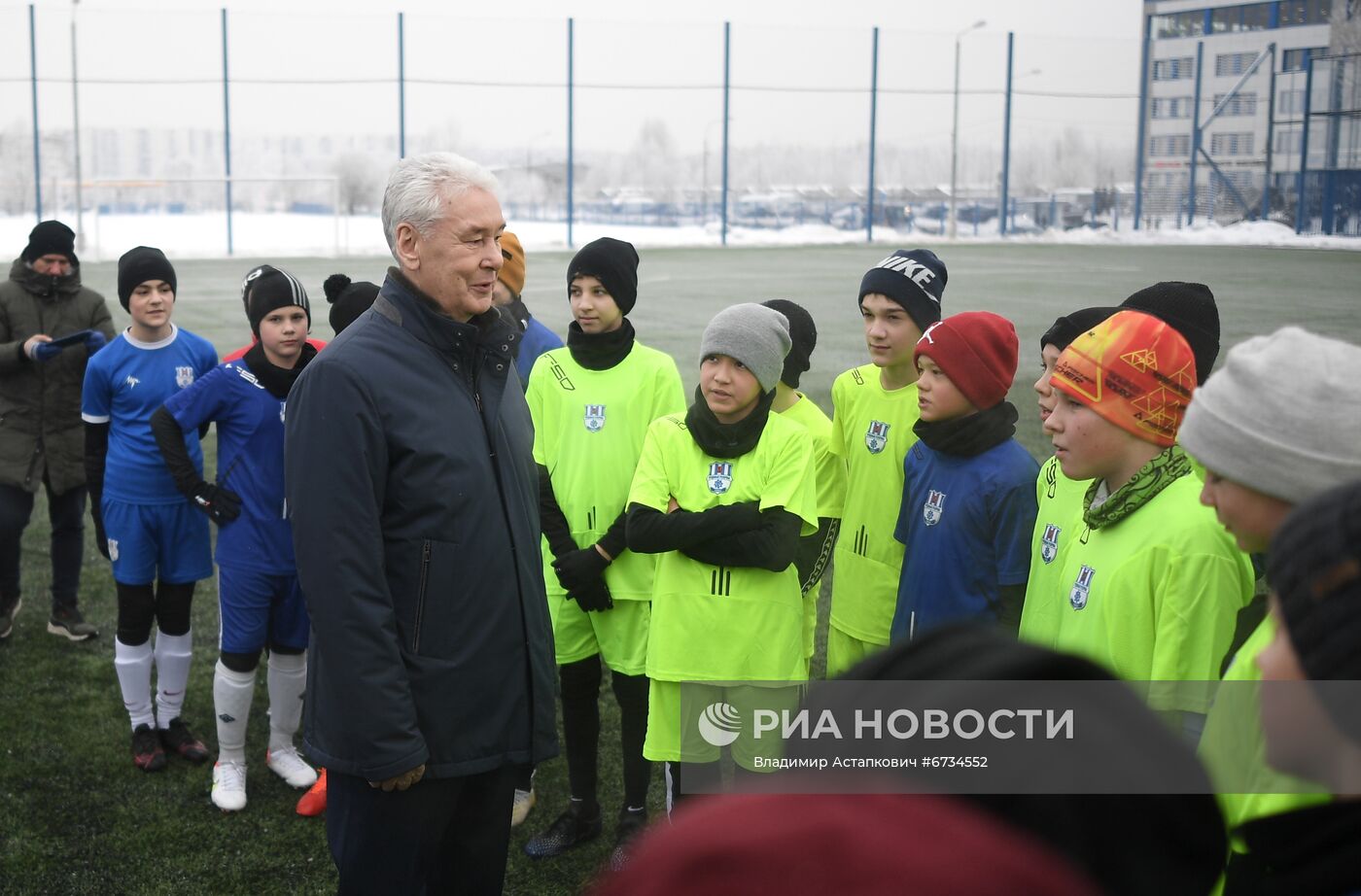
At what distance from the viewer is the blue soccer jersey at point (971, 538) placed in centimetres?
346

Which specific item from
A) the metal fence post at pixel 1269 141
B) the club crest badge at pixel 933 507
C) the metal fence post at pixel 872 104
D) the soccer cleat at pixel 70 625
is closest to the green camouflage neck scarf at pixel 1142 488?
the club crest badge at pixel 933 507

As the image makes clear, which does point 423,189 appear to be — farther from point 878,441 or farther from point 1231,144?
point 1231,144

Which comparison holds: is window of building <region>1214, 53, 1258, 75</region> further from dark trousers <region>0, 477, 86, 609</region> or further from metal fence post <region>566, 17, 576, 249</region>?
dark trousers <region>0, 477, 86, 609</region>

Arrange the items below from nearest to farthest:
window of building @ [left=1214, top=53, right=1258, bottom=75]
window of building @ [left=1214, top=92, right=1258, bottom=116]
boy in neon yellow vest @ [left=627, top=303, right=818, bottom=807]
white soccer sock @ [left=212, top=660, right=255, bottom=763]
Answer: boy in neon yellow vest @ [left=627, top=303, right=818, bottom=807] → white soccer sock @ [left=212, top=660, right=255, bottom=763] → window of building @ [left=1214, top=92, right=1258, bottom=116] → window of building @ [left=1214, top=53, right=1258, bottom=75]

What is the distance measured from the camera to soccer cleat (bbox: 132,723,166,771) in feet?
15.2

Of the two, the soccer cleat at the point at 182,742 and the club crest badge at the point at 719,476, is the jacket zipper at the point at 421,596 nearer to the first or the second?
the club crest badge at the point at 719,476

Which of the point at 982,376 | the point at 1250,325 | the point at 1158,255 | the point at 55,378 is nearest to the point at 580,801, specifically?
the point at 982,376

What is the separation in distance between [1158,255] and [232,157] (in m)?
18.8

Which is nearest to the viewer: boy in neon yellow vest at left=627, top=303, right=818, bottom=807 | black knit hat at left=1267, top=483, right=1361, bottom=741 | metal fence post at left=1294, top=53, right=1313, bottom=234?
black knit hat at left=1267, top=483, right=1361, bottom=741

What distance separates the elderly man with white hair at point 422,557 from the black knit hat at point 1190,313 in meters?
1.90

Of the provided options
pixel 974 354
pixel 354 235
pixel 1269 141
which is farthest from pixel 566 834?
pixel 354 235

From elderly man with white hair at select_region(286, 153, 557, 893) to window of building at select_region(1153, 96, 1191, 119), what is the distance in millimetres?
24837

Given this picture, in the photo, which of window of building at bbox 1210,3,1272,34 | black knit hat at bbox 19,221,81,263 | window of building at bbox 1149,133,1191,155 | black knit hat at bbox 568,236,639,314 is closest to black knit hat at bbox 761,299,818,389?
black knit hat at bbox 568,236,639,314

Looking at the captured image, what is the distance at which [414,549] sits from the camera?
104 inches
